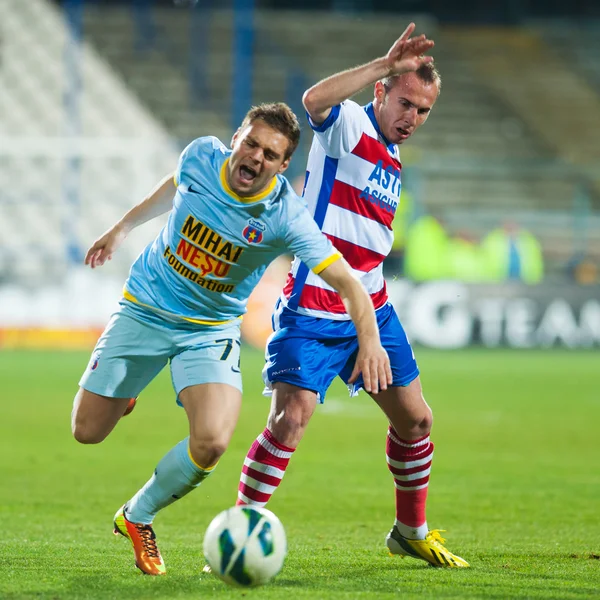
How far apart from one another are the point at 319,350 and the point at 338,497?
8.96 feet

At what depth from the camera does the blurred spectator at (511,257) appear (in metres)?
22.1

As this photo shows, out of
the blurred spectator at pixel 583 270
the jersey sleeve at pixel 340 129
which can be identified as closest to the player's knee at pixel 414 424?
the jersey sleeve at pixel 340 129

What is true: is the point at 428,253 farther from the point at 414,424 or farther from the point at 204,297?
the point at 204,297

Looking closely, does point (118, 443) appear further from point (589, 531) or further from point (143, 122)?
point (143, 122)

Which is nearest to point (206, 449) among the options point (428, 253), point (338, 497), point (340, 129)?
point (340, 129)

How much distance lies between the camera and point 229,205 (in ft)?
17.9

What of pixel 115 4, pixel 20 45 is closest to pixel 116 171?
pixel 20 45

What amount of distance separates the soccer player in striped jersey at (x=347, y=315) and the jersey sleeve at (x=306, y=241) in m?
0.49

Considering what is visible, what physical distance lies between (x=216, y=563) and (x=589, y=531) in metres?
2.80

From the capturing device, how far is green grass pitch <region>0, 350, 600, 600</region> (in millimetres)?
5289

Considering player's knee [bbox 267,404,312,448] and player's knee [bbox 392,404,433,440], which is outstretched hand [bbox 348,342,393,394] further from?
player's knee [bbox 392,404,433,440]

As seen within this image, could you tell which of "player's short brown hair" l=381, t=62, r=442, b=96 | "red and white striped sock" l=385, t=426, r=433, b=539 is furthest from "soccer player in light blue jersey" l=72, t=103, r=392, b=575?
"red and white striped sock" l=385, t=426, r=433, b=539

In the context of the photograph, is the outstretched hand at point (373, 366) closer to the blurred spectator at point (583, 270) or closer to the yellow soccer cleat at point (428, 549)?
the yellow soccer cleat at point (428, 549)

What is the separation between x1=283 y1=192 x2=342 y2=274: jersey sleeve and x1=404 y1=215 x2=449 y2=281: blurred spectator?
15.9 meters
